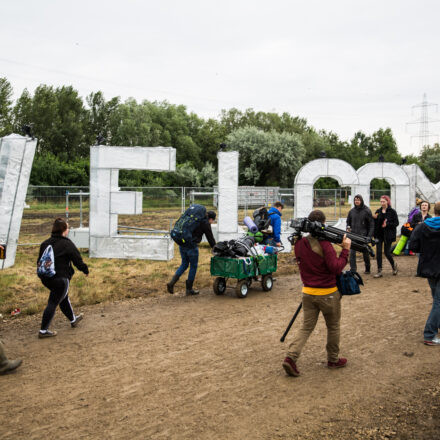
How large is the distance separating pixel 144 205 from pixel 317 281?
65.5 feet

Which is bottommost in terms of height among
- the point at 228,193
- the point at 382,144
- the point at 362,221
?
the point at 362,221

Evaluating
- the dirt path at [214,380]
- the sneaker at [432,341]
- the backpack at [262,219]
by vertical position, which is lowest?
the dirt path at [214,380]

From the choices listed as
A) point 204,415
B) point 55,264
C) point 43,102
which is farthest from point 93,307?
point 43,102

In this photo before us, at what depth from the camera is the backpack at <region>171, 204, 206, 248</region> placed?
8.55 meters

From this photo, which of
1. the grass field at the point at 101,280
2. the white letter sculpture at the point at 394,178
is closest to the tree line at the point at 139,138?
the white letter sculpture at the point at 394,178

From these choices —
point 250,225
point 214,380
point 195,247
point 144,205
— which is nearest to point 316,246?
point 214,380

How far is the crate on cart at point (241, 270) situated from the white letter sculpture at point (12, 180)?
5.41 meters

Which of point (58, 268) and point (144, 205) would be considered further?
point (144, 205)

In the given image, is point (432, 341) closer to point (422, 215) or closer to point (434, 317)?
point (434, 317)

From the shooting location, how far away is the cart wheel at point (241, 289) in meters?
8.66

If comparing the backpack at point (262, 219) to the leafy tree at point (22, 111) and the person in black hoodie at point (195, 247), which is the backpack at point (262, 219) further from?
the leafy tree at point (22, 111)

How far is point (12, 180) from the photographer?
10.8 metres

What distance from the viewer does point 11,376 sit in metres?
5.19

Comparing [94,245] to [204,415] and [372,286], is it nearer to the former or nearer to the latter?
[372,286]
